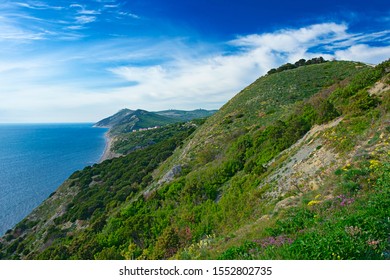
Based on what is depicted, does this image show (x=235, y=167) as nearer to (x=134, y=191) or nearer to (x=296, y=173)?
(x=296, y=173)

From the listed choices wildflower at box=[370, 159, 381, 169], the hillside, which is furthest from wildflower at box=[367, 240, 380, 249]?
wildflower at box=[370, 159, 381, 169]

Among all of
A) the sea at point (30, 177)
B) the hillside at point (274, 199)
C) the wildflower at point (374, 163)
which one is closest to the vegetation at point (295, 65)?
the hillside at point (274, 199)

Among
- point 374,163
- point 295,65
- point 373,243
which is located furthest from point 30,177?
point 373,243

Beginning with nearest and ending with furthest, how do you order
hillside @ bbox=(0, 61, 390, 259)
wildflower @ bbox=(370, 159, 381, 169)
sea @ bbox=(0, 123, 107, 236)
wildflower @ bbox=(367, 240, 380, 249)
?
wildflower @ bbox=(367, 240, 380, 249) → hillside @ bbox=(0, 61, 390, 259) → wildflower @ bbox=(370, 159, 381, 169) → sea @ bbox=(0, 123, 107, 236)

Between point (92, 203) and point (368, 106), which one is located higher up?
point (368, 106)

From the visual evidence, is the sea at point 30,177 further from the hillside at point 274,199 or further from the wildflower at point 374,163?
the wildflower at point 374,163

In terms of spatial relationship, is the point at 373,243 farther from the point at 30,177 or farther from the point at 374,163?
the point at 30,177

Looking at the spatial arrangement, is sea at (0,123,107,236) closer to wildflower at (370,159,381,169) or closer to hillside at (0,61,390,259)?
hillside at (0,61,390,259)

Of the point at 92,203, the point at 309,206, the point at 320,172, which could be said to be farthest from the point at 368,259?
the point at 92,203
